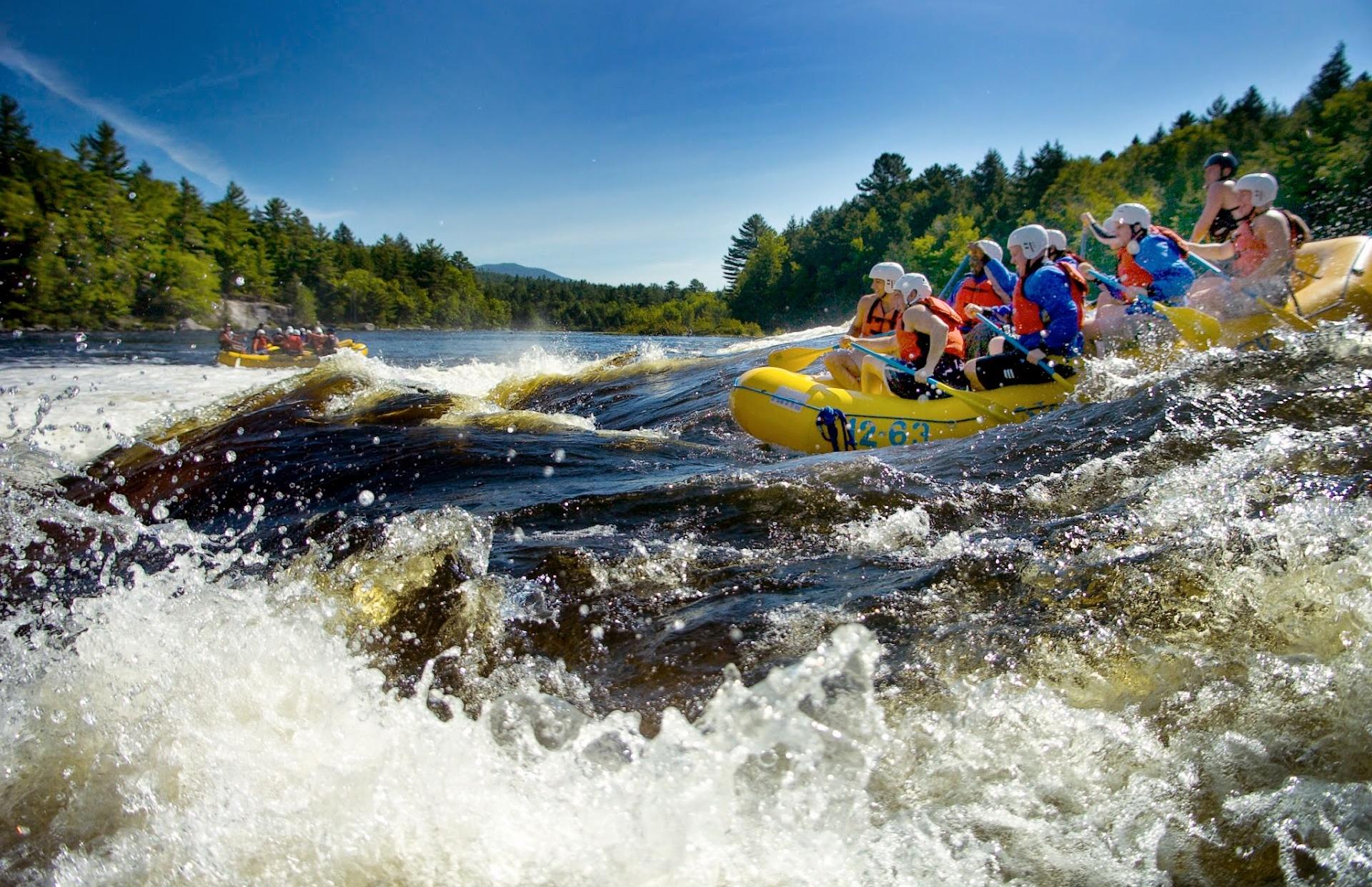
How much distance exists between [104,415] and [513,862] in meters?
12.5

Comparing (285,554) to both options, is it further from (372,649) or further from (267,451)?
(267,451)

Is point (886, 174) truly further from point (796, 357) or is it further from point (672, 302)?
point (796, 357)

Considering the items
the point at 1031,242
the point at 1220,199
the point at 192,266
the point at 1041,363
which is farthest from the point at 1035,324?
the point at 192,266

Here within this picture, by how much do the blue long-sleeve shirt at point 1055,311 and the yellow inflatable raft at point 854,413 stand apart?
0.44 meters

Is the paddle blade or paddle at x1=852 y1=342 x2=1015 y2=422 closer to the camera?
paddle at x1=852 y1=342 x2=1015 y2=422

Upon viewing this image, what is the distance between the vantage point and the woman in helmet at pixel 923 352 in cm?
756

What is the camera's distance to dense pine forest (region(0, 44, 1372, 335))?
159 feet

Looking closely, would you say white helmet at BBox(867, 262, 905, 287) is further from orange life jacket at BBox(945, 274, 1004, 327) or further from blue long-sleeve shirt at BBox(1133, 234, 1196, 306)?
blue long-sleeve shirt at BBox(1133, 234, 1196, 306)

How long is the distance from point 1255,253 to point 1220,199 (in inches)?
31.8

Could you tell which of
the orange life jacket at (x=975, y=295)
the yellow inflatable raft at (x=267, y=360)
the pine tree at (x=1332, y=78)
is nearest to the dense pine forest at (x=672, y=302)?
the pine tree at (x=1332, y=78)

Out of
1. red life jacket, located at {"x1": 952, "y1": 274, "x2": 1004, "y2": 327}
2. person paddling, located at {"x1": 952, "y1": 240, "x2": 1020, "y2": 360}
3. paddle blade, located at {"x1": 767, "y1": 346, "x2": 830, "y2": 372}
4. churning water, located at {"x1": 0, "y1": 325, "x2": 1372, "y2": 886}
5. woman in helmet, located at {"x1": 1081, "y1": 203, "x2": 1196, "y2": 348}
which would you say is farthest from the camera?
red life jacket, located at {"x1": 952, "y1": 274, "x2": 1004, "y2": 327}

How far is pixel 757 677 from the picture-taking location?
2867 mm

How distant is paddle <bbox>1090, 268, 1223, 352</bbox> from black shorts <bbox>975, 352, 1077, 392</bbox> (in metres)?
0.87

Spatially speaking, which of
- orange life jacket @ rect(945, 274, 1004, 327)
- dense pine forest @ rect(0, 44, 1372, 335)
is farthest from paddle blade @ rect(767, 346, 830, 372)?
dense pine forest @ rect(0, 44, 1372, 335)
